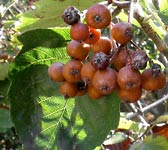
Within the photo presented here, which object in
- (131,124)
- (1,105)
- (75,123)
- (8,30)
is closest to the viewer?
(75,123)

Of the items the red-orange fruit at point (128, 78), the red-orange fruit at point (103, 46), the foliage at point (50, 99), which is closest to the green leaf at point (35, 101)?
the foliage at point (50, 99)

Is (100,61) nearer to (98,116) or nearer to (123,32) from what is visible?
(123,32)

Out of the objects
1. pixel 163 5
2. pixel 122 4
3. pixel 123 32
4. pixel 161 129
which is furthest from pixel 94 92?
pixel 161 129

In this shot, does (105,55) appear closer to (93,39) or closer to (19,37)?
(93,39)

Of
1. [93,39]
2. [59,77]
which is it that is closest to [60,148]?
[59,77]

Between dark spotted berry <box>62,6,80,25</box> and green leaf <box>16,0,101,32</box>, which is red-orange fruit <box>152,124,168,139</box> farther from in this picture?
dark spotted berry <box>62,6,80,25</box>

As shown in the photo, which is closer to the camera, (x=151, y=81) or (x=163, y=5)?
(x=151, y=81)
